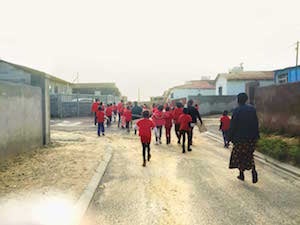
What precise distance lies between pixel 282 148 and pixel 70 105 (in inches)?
994

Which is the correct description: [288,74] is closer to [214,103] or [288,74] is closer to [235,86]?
[214,103]

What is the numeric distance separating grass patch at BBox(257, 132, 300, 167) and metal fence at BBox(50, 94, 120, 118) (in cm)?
2261

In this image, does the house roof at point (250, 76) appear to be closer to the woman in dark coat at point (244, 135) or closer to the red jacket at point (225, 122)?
the red jacket at point (225, 122)

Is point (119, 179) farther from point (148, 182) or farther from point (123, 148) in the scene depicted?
point (123, 148)

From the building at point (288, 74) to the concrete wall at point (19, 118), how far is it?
61.4 feet

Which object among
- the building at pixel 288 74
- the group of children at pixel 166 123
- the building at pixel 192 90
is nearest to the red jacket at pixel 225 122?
the group of children at pixel 166 123

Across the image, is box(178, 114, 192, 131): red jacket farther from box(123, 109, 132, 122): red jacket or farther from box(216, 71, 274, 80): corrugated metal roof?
box(216, 71, 274, 80): corrugated metal roof

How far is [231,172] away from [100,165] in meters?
3.35

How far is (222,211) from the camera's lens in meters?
5.29

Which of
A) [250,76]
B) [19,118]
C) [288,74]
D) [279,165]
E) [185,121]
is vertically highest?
[250,76]

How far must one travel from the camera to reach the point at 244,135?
7.28m

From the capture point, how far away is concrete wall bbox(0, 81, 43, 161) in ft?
28.8

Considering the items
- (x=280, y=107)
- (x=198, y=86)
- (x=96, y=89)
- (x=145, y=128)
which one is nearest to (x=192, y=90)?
(x=198, y=86)

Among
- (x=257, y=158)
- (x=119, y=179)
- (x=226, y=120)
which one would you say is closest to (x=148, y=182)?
(x=119, y=179)
